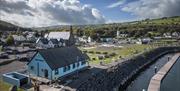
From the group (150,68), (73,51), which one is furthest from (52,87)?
(150,68)

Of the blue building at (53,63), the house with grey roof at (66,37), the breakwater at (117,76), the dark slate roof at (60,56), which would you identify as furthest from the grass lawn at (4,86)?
the house with grey roof at (66,37)

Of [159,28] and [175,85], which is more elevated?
[159,28]

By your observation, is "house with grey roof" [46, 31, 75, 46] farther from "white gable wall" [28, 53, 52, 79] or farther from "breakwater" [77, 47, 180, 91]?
"white gable wall" [28, 53, 52, 79]

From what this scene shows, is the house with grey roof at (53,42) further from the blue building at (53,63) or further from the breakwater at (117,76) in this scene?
the blue building at (53,63)

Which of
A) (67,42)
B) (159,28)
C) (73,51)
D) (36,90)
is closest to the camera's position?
(36,90)

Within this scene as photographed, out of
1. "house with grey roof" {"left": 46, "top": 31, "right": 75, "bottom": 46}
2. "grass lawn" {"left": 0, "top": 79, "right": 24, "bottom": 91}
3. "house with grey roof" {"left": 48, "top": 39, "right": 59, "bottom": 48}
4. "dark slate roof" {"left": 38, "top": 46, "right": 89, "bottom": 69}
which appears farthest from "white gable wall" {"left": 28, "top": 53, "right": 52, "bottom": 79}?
"house with grey roof" {"left": 46, "top": 31, "right": 75, "bottom": 46}

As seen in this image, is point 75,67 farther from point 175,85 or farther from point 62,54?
point 175,85
